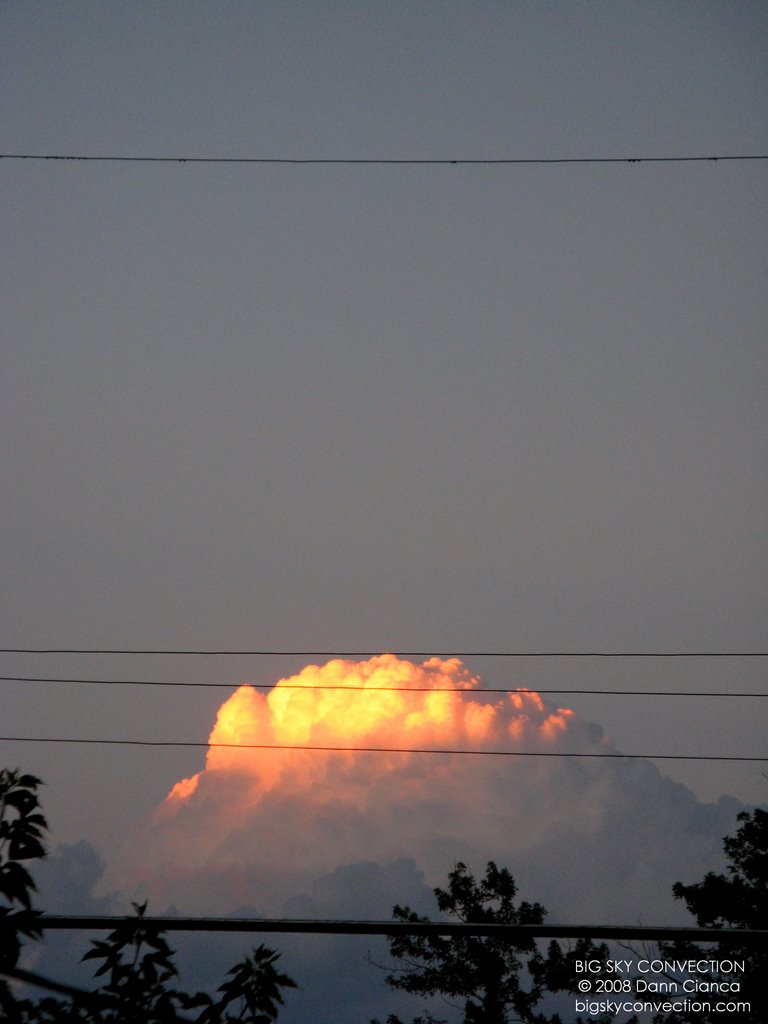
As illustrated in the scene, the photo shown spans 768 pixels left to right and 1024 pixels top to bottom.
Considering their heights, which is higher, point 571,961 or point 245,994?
point 571,961

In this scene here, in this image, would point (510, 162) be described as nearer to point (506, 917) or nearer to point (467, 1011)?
point (506, 917)

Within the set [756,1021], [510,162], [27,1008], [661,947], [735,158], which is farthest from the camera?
[510,162]

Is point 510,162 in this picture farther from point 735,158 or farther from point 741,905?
point 741,905

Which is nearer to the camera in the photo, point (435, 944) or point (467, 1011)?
point (467, 1011)

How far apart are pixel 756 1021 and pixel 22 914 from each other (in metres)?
8.94

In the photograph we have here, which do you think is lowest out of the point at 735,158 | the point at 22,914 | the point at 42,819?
the point at 22,914

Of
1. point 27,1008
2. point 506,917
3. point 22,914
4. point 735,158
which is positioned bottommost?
point 27,1008

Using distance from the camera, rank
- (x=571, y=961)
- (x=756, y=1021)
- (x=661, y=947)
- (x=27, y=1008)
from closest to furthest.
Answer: (x=27, y=1008), (x=571, y=961), (x=661, y=947), (x=756, y=1021)

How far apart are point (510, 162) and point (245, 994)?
13483mm

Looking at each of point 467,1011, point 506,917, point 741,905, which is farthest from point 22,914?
point 741,905

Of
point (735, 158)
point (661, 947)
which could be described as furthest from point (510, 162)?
point (661, 947)

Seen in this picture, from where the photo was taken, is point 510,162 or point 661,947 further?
A: point 510,162

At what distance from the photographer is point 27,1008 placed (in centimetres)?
361

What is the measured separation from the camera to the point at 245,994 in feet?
12.9
